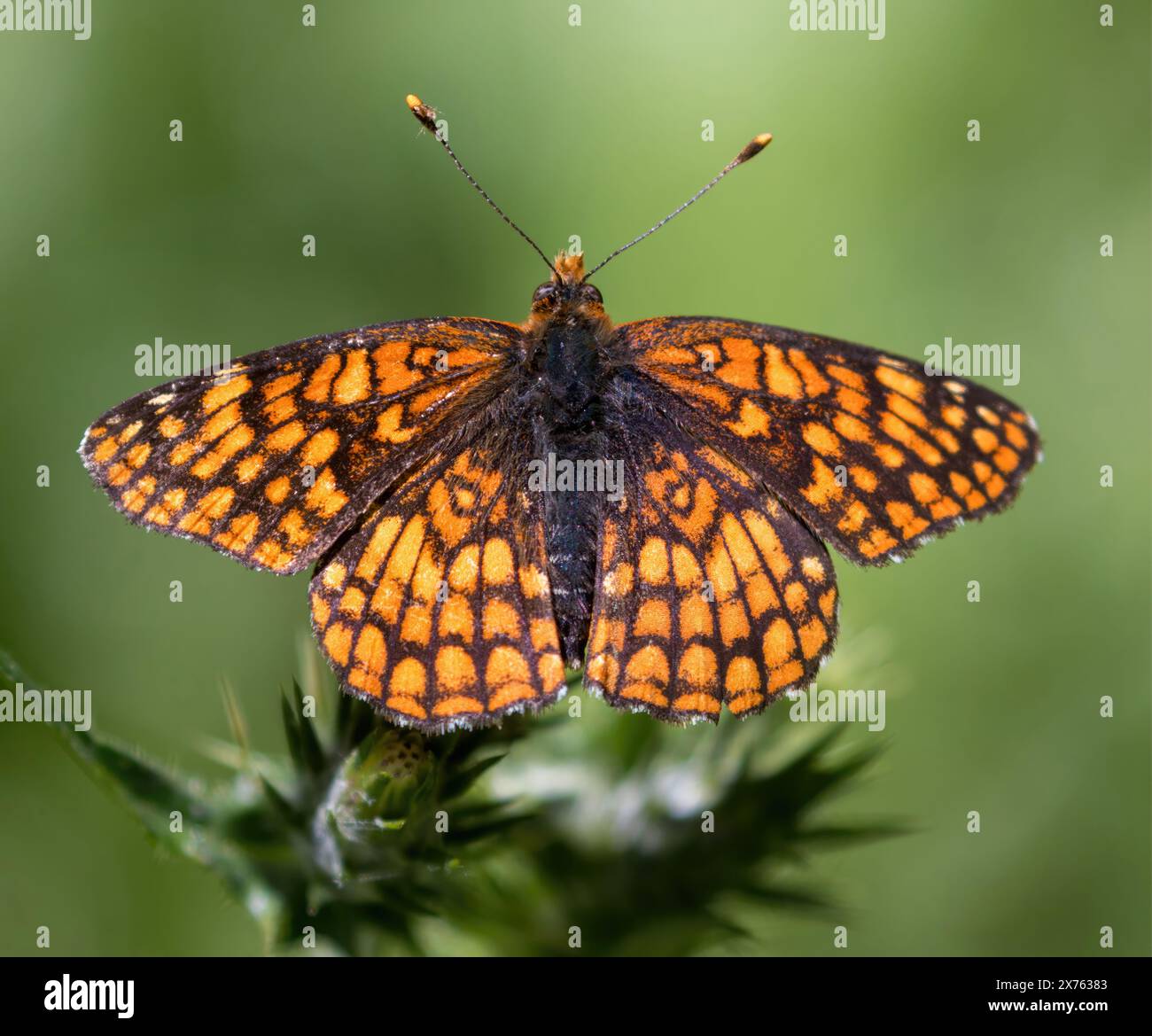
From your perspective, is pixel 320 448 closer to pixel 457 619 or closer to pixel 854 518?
pixel 457 619

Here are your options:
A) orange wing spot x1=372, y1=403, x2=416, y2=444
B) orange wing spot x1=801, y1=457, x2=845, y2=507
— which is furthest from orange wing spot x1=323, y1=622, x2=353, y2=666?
orange wing spot x1=801, y1=457, x2=845, y2=507

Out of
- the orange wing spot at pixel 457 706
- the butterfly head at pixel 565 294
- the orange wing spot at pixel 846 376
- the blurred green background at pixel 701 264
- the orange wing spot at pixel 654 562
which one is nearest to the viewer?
the orange wing spot at pixel 457 706

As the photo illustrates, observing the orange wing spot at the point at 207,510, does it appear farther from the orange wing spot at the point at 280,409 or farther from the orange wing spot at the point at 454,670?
the orange wing spot at the point at 454,670

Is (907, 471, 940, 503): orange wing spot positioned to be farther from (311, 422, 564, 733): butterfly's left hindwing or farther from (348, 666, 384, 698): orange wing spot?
(348, 666, 384, 698): orange wing spot

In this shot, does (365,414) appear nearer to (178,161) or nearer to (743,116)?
(178,161)

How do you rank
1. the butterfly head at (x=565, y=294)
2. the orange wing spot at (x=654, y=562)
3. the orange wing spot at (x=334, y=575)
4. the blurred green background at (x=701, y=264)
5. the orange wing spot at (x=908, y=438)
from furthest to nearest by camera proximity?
the blurred green background at (x=701, y=264) → the butterfly head at (x=565, y=294) → the orange wing spot at (x=908, y=438) → the orange wing spot at (x=654, y=562) → the orange wing spot at (x=334, y=575)

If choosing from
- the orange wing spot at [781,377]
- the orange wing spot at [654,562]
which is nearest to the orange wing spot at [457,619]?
the orange wing spot at [654,562]

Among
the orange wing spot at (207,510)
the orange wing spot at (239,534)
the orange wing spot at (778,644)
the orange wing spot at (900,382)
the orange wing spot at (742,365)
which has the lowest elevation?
the orange wing spot at (778,644)
